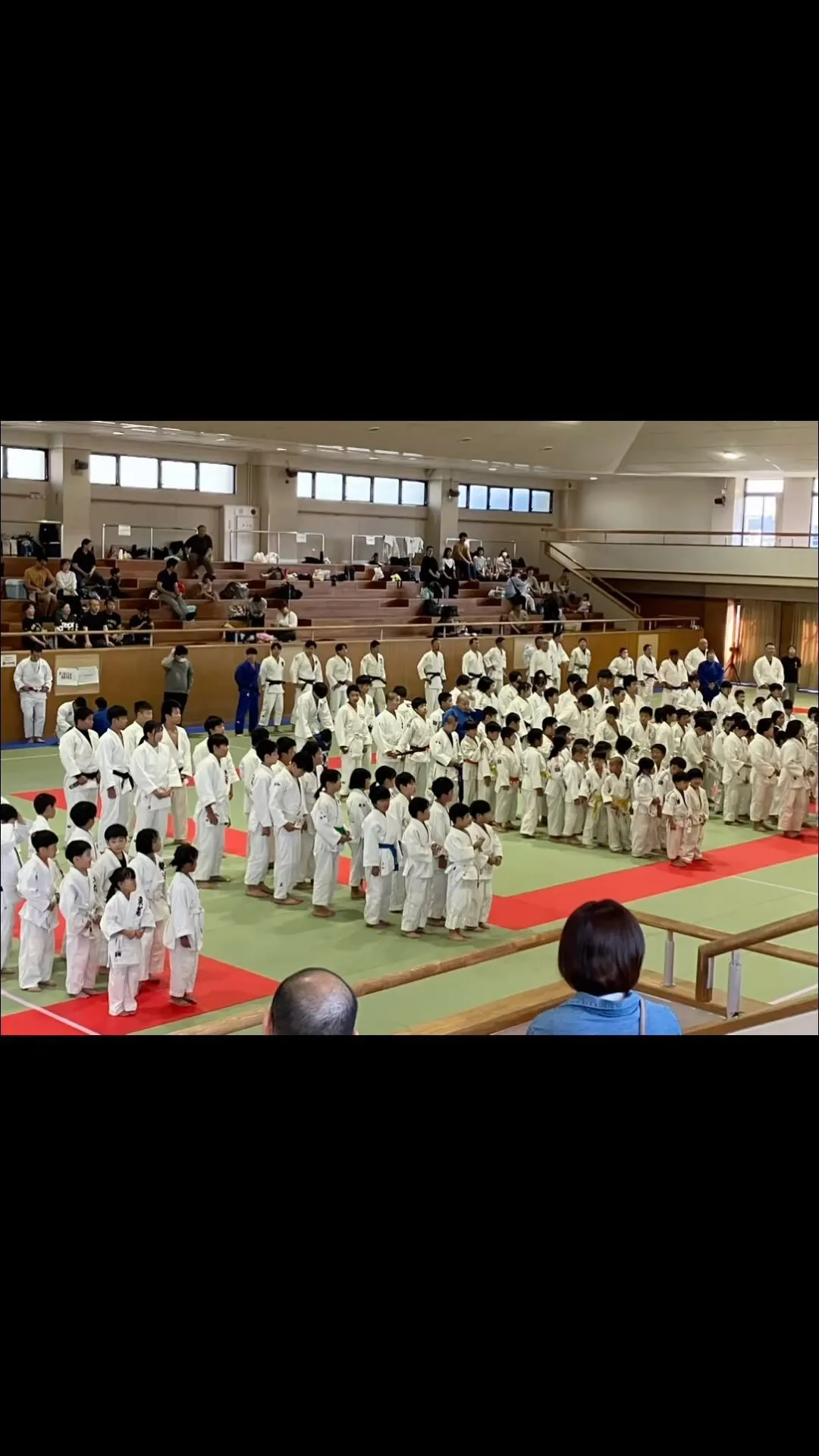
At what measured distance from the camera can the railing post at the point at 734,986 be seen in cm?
519

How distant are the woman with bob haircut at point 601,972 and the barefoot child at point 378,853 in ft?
17.4

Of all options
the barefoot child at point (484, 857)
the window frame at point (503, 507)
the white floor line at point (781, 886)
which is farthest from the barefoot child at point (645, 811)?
the window frame at point (503, 507)

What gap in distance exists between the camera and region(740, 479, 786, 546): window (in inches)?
405

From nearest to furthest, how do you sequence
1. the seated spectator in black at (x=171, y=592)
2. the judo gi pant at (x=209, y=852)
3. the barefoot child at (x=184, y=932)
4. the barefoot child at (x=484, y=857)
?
the barefoot child at (x=184, y=932) → the barefoot child at (x=484, y=857) → the judo gi pant at (x=209, y=852) → the seated spectator in black at (x=171, y=592)

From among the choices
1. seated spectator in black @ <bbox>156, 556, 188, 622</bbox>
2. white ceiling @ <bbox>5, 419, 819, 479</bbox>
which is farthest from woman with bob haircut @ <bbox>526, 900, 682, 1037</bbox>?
seated spectator in black @ <bbox>156, 556, 188, 622</bbox>

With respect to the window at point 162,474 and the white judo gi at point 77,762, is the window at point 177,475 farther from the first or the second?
the white judo gi at point 77,762

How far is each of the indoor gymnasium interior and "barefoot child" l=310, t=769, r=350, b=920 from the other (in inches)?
6.6

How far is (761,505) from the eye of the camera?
1077cm

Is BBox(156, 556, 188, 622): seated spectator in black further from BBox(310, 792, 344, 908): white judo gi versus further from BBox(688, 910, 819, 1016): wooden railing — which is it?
BBox(688, 910, 819, 1016): wooden railing

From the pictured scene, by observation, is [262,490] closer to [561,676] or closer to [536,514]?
[536,514]

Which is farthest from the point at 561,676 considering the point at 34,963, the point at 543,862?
the point at 34,963
